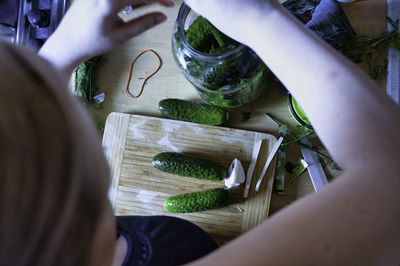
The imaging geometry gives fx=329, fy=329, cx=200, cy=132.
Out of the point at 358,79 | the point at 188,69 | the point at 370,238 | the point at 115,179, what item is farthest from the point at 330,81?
the point at 115,179

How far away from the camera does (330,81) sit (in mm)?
513

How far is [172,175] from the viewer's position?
3.34 feet

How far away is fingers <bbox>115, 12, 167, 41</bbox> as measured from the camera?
2.30ft

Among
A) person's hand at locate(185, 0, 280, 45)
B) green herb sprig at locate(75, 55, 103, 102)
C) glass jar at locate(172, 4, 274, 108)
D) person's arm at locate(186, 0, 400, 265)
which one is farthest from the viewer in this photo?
green herb sprig at locate(75, 55, 103, 102)

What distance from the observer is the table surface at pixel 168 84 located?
0.98m

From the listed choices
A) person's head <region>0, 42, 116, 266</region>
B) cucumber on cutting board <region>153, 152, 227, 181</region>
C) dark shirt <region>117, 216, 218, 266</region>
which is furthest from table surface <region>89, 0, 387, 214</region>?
person's head <region>0, 42, 116, 266</region>

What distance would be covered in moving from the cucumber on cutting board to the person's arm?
460 millimetres

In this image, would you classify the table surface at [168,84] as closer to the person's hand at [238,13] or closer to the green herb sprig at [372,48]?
the green herb sprig at [372,48]

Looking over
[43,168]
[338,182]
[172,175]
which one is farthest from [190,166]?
[43,168]

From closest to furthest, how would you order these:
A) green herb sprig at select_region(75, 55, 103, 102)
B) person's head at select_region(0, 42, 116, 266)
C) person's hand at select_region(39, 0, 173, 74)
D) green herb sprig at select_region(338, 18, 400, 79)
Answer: person's head at select_region(0, 42, 116, 266), person's hand at select_region(39, 0, 173, 74), green herb sprig at select_region(338, 18, 400, 79), green herb sprig at select_region(75, 55, 103, 102)

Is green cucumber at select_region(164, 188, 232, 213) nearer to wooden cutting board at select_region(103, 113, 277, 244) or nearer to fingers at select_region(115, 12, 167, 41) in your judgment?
wooden cutting board at select_region(103, 113, 277, 244)

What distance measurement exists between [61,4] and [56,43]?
1.54 feet

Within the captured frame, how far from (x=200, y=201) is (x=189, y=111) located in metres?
0.27

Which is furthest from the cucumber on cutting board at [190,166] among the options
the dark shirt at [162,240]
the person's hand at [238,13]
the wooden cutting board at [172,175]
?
the person's hand at [238,13]
